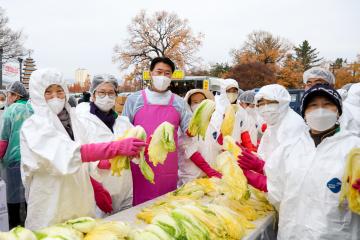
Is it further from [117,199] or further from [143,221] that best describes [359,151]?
[117,199]

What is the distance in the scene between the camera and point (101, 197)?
3051 mm

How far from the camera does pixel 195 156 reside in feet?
13.2

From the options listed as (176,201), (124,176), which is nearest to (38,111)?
(124,176)

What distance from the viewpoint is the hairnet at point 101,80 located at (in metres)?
3.32

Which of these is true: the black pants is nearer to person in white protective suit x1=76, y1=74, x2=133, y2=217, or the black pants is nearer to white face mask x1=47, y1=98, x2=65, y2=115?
person in white protective suit x1=76, y1=74, x2=133, y2=217

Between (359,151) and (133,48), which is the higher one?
(133,48)

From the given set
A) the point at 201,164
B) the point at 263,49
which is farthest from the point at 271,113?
the point at 263,49

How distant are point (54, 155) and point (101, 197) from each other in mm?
759

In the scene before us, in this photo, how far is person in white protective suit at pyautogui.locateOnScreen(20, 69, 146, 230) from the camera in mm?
2494

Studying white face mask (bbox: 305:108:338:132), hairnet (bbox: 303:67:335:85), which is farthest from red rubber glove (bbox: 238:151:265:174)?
hairnet (bbox: 303:67:335:85)

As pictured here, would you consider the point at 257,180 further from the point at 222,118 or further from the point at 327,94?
the point at 222,118

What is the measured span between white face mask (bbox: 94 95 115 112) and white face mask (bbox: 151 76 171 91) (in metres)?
0.49

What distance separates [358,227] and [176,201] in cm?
138

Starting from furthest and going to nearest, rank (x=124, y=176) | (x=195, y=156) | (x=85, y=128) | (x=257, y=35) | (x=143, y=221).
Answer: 1. (x=257, y=35)
2. (x=195, y=156)
3. (x=124, y=176)
4. (x=85, y=128)
5. (x=143, y=221)
